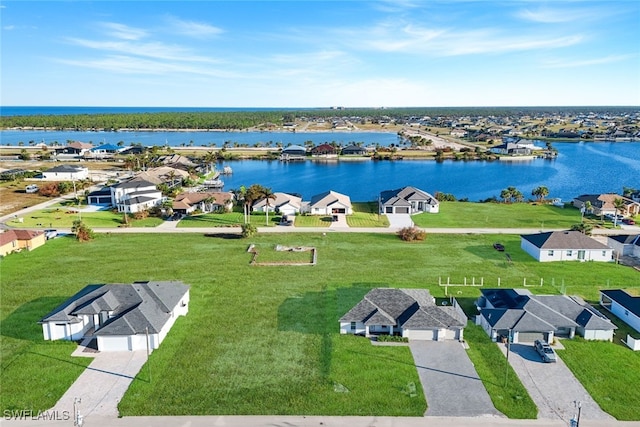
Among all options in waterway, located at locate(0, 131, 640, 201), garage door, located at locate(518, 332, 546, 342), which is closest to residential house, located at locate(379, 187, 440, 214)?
waterway, located at locate(0, 131, 640, 201)

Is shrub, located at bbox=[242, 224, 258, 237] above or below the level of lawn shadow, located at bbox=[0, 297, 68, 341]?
above

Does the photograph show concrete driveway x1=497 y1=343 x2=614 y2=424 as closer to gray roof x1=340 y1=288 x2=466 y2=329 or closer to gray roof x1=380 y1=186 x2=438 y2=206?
gray roof x1=340 y1=288 x2=466 y2=329

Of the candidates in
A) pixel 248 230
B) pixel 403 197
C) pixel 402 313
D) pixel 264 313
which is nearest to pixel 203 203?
pixel 248 230

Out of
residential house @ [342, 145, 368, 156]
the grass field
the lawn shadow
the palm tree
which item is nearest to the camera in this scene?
the grass field

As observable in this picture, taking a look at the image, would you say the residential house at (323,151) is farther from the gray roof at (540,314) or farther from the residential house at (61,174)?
the gray roof at (540,314)

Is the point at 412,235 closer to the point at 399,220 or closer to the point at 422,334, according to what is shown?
the point at 399,220

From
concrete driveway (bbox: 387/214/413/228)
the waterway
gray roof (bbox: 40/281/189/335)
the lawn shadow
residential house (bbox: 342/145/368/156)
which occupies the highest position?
residential house (bbox: 342/145/368/156)
